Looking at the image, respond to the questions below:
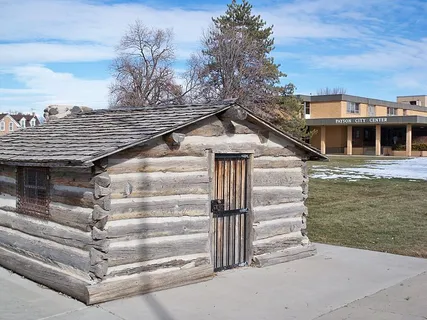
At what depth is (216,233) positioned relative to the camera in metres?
9.06

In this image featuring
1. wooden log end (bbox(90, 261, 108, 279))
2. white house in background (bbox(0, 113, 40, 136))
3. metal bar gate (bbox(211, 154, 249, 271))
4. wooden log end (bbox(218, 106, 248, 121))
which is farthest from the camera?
white house in background (bbox(0, 113, 40, 136))

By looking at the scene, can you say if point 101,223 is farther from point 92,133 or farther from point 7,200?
point 7,200

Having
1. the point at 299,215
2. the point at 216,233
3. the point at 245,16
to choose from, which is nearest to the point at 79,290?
the point at 216,233

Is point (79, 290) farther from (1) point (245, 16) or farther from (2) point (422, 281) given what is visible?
(1) point (245, 16)

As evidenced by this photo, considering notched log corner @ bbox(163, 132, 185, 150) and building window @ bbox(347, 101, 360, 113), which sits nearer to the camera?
notched log corner @ bbox(163, 132, 185, 150)

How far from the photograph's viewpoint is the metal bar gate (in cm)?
908

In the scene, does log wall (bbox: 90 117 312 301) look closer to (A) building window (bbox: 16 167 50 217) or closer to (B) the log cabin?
(B) the log cabin

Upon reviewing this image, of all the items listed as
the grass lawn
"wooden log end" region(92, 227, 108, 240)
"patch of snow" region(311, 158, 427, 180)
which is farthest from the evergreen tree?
"wooden log end" region(92, 227, 108, 240)

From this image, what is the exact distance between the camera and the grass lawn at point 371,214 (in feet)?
41.1

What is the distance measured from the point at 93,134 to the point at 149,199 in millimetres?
1681

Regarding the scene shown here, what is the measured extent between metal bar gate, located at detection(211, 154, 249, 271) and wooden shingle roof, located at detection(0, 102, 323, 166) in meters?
1.07

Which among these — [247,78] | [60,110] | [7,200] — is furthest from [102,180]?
[247,78]

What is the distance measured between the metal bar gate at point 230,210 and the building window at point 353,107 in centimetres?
4959

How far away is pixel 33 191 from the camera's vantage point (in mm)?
8977
